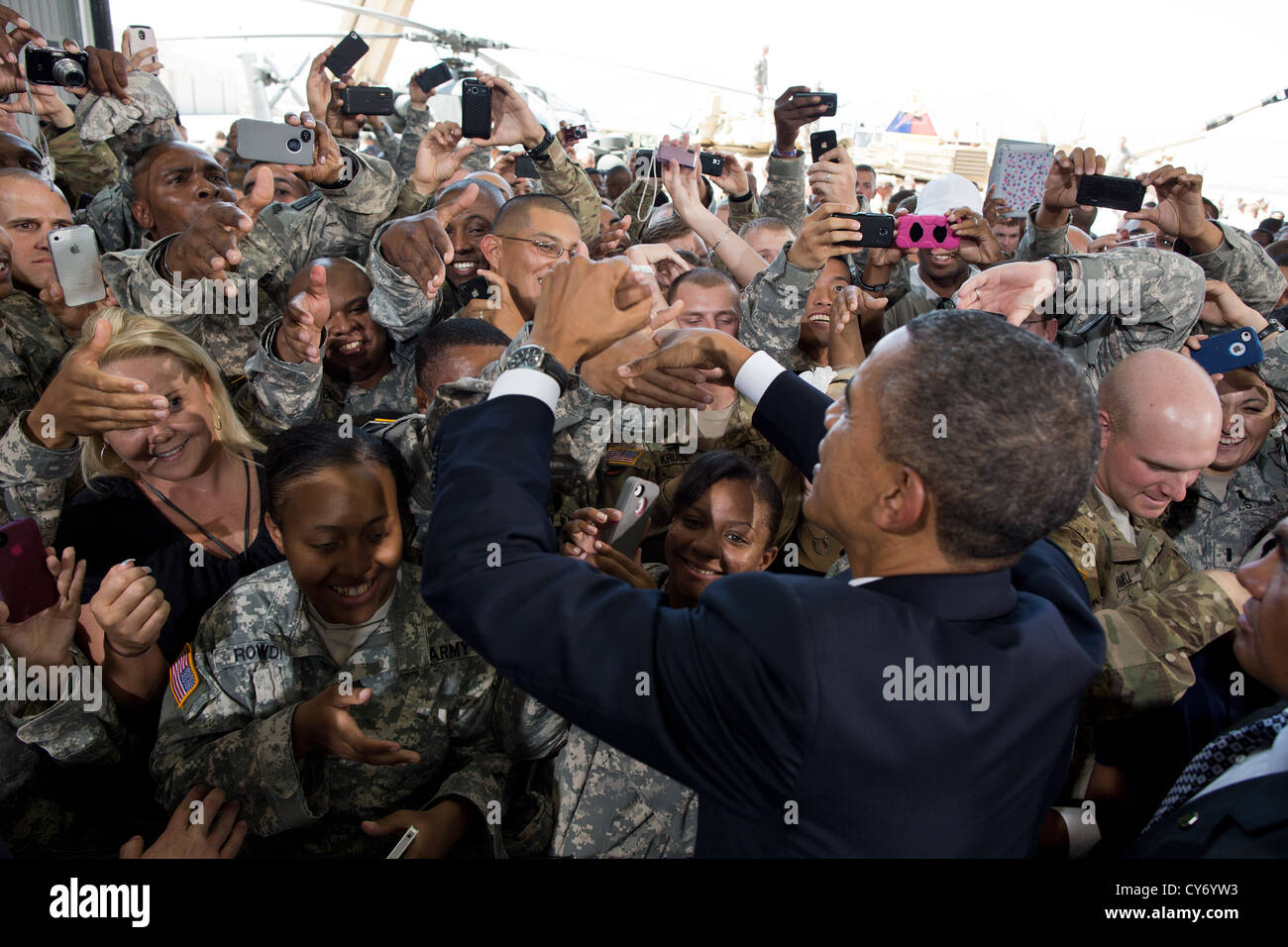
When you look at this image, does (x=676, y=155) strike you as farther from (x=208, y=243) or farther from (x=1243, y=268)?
(x=1243, y=268)

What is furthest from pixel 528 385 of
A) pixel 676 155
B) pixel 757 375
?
pixel 676 155

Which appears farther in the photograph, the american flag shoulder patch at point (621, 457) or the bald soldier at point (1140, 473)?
the american flag shoulder patch at point (621, 457)

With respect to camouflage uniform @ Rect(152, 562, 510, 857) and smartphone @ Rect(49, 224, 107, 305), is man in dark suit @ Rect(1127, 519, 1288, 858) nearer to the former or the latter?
camouflage uniform @ Rect(152, 562, 510, 857)

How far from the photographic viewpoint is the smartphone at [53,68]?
11.6 ft

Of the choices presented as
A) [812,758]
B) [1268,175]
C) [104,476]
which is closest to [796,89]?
[104,476]

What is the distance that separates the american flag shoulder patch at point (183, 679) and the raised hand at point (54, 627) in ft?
0.67

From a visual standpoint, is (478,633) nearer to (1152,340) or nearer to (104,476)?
(104,476)

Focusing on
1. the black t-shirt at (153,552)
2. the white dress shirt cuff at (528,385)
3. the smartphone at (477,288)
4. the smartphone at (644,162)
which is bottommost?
the black t-shirt at (153,552)

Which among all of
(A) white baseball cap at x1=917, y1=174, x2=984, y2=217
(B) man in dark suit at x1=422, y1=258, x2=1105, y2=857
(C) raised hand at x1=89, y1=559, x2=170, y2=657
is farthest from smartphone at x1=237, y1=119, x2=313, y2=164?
(A) white baseball cap at x1=917, y1=174, x2=984, y2=217

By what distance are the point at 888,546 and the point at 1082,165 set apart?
2.77 m

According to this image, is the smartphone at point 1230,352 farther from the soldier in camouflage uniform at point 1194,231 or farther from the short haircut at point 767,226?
the short haircut at point 767,226

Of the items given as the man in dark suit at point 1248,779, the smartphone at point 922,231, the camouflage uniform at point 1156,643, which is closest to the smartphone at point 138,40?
the smartphone at point 922,231

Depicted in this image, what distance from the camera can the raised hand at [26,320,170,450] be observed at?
185 centimetres

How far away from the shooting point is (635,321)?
1490 mm
